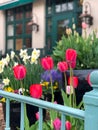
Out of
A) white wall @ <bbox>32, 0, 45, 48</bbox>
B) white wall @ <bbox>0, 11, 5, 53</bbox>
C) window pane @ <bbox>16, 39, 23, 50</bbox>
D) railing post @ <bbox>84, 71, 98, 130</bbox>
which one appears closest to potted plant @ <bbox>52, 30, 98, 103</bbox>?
railing post @ <bbox>84, 71, 98, 130</bbox>

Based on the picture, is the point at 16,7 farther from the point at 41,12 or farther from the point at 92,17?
the point at 92,17

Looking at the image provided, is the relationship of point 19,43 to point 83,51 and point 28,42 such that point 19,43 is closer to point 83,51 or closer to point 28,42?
point 28,42

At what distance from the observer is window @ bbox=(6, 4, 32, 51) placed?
1435 cm

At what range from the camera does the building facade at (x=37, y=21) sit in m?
12.2

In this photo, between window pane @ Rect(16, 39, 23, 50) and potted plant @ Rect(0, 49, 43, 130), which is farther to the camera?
window pane @ Rect(16, 39, 23, 50)

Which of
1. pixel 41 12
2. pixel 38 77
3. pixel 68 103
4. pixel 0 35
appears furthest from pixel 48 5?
pixel 68 103

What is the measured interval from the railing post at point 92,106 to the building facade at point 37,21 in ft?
30.6

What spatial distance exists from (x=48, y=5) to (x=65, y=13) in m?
0.91

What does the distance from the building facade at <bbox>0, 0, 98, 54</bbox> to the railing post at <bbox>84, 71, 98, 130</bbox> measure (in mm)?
9337

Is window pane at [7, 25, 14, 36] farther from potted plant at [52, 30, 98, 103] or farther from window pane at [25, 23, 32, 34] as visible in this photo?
potted plant at [52, 30, 98, 103]

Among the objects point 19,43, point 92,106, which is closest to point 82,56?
point 92,106

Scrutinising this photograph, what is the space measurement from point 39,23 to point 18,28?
1858 mm

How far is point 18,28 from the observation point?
15.1m

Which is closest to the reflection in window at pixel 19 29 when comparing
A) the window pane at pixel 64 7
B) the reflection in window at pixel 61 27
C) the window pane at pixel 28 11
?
the window pane at pixel 28 11
